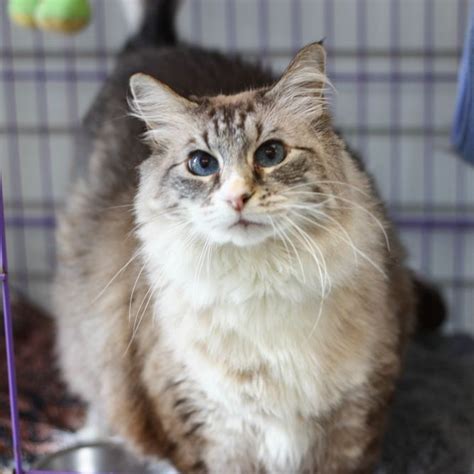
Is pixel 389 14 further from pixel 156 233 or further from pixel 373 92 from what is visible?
pixel 156 233

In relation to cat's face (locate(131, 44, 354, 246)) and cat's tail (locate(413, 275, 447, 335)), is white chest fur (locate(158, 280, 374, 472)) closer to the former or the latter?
cat's face (locate(131, 44, 354, 246))

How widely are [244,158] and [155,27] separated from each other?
0.91m

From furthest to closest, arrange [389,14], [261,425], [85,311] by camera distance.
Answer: [389,14], [85,311], [261,425]

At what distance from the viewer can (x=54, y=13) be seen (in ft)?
5.76

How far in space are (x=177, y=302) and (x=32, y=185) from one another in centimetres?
154

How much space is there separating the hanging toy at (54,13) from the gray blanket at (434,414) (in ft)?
3.72

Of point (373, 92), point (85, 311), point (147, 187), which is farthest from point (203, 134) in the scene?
point (373, 92)

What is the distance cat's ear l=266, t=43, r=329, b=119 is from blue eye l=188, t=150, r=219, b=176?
15 centimetres

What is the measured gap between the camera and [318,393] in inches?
55.0

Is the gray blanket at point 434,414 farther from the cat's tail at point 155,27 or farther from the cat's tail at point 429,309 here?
the cat's tail at point 155,27

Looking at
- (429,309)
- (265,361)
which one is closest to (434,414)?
(429,309)

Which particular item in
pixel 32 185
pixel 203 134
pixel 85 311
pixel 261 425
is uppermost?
pixel 203 134

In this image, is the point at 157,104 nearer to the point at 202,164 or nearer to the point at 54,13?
the point at 202,164

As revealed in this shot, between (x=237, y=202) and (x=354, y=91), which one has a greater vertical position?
(x=354, y=91)
